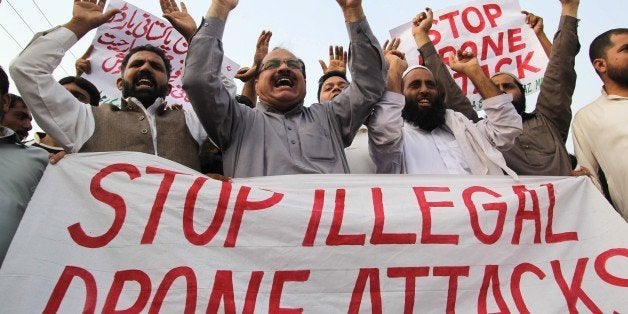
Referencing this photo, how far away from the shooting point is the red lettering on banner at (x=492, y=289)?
225 cm

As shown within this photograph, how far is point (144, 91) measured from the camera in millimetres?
3326

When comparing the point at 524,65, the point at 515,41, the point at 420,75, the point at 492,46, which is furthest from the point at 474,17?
the point at 420,75

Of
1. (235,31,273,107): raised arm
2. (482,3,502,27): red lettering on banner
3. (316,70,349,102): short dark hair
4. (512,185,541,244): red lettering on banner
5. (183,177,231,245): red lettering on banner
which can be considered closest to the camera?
(183,177,231,245): red lettering on banner

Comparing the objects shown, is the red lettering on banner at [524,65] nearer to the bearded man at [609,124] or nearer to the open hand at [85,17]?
the bearded man at [609,124]

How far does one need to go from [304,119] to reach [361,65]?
16.8 inches

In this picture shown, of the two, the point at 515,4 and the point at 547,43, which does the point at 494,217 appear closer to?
the point at 547,43

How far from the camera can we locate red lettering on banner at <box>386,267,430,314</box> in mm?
2241

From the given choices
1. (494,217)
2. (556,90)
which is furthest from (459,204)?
(556,90)

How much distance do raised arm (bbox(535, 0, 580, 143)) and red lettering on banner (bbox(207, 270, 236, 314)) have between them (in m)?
2.58

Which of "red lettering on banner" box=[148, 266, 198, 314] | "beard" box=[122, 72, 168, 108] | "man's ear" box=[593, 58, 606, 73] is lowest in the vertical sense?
"man's ear" box=[593, 58, 606, 73]

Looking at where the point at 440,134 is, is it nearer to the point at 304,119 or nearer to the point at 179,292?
the point at 304,119

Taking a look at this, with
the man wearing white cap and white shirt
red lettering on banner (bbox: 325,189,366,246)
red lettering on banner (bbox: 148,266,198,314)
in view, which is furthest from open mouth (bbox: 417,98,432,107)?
red lettering on banner (bbox: 148,266,198,314)

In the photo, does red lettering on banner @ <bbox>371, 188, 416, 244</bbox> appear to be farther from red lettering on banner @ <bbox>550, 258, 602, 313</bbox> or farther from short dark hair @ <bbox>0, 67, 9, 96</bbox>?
short dark hair @ <bbox>0, 67, 9, 96</bbox>

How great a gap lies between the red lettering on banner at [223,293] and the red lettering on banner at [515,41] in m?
3.58
